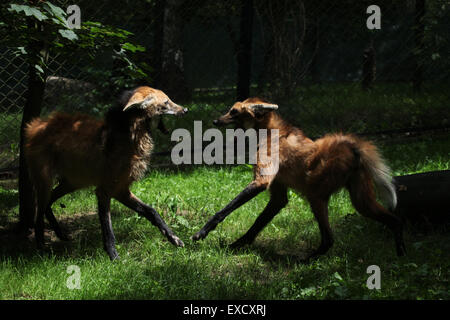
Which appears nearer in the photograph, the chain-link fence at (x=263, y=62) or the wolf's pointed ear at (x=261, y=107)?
the wolf's pointed ear at (x=261, y=107)

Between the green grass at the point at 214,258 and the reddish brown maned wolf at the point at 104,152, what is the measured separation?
0.87ft

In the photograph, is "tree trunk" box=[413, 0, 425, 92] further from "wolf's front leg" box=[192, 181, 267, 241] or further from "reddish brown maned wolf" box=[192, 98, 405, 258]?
"wolf's front leg" box=[192, 181, 267, 241]

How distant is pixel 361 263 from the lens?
3.35 meters

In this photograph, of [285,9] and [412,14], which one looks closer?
[285,9]

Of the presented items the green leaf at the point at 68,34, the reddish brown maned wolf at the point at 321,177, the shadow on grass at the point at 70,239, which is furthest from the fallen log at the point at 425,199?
the green leaf at the point at 68,34

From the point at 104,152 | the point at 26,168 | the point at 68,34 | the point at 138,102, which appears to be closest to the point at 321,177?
the point at 138,102

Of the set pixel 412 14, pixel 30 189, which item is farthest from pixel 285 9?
pixel 30 189

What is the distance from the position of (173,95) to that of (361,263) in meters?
3.79

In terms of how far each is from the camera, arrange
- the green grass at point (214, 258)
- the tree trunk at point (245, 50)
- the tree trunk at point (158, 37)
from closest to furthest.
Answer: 1. the green grass at point (214, 258)
2. the tree trunk at point (245, 50)
3. the tree trunk at point (158, 37)

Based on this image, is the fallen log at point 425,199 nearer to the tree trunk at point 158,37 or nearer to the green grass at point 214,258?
the green grass at point 214,258

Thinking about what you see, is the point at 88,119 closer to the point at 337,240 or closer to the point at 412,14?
the point at 337,240

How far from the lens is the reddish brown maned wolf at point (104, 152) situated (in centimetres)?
357

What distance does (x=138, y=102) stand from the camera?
349 cm

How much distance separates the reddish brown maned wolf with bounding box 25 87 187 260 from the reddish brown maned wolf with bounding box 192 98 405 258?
2.19ft
